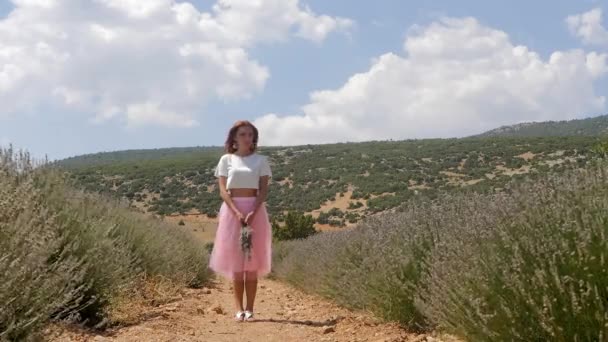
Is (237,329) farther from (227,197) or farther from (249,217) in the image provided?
(227,197)

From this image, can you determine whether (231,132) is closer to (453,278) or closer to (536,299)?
(453,278)

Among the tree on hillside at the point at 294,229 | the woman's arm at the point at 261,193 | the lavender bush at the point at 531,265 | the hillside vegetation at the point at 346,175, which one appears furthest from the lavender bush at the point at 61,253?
the hillside vegetation at the point at 346,175

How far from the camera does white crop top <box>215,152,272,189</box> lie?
21.2 ft

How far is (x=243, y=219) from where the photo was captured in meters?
6.38

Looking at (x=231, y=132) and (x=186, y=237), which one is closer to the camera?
(x=231, y=132)

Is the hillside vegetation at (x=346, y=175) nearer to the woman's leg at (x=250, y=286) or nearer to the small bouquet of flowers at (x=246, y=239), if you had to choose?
the woman's leg at (x=250, y=286)

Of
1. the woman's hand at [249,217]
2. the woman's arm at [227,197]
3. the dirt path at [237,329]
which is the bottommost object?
the dirt path at [237,329]

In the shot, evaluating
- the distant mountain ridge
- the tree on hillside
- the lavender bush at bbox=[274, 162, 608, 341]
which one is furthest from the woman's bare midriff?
the distant mountain ridge

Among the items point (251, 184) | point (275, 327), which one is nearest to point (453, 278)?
point (275, 327)

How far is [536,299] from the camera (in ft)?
10.2

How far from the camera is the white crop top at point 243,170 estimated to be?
6.47 metres

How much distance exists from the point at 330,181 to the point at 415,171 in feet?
22.9

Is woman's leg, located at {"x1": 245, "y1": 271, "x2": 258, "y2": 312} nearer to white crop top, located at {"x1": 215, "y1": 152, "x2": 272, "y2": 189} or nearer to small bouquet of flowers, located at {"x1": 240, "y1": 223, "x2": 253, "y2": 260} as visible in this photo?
small bouquet of flowers, located at {"x1": 240, "y1": 223, "x2": 253, "y2": 260}

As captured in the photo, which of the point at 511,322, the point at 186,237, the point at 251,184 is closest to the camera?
the point at 511,322
